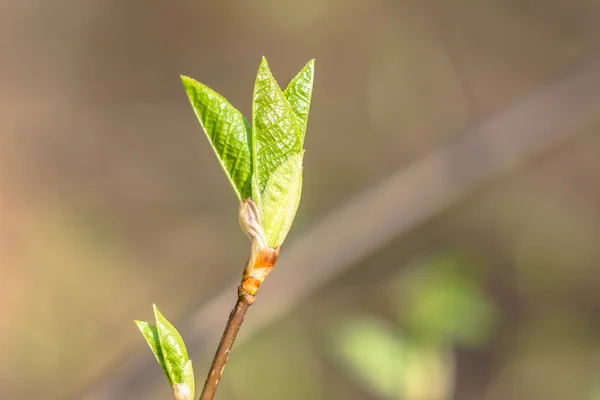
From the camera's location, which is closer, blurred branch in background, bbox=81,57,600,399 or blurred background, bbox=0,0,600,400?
blurred branch in background, bbox=81,57,600,399

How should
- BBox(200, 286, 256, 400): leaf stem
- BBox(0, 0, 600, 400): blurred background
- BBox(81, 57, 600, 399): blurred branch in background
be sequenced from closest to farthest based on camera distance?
1. BBox(200, 286, 256, 400): leaf stem
2. BBox(81, 57, 600, 399): blurred branch in background
3. BBox(0, 0, 600, 400): blurred background

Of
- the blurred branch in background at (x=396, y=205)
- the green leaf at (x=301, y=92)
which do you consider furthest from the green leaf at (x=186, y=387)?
the blurred branch in background at (x=396, y=205)

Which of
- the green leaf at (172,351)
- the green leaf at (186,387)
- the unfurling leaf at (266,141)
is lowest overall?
the green leaf at (186,387)

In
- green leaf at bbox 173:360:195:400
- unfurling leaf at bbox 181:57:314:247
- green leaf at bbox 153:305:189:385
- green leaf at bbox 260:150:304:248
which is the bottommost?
green leaf at bbox 173:360:195:400

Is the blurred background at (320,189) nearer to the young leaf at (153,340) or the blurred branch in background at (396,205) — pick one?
the blurred branch in background at (396,205)

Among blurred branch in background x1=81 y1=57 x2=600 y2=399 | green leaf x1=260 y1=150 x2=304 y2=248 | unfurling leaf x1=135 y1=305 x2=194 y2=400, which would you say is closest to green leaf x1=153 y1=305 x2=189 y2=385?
unfurling leaf x1=135 y1=305 x2=194 y2=400

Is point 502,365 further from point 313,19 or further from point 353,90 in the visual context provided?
point 313,19

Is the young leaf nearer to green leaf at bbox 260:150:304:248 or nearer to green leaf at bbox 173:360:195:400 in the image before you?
green leaf at bbox 173:360:195:400

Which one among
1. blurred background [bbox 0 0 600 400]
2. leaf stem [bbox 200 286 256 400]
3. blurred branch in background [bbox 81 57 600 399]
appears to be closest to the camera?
leaf stem [bbox 200 286 256 400]

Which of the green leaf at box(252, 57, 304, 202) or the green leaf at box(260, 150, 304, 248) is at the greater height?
the green leaf at box(252, 57, 304, 202)
